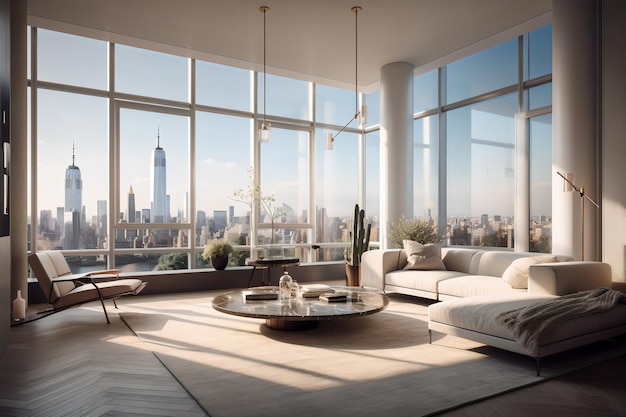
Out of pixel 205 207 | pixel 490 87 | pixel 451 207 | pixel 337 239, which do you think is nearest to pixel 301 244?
pixel 337 239

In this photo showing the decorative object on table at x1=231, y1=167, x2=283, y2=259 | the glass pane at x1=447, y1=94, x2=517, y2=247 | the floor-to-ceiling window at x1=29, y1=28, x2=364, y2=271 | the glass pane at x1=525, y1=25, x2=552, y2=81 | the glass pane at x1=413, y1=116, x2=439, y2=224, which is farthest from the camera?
the decorative object on table at x1=231, y1=167, x2=283, y2=259

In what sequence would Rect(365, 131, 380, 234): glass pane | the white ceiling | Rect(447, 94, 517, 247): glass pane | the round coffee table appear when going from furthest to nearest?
1. Rect(365, 131, 380, 234): glass pane
2. Rect(447, 94, 517, 247): glass pane
3. the white ceiling
4. the round coffee table

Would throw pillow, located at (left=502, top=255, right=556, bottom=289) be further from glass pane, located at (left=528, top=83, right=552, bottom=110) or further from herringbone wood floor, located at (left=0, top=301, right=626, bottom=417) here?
glass pane, located at (left=528, top=83, right=552, bottom=110)

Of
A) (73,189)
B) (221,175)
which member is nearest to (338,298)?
(221,175)

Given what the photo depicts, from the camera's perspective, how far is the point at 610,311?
3441mm

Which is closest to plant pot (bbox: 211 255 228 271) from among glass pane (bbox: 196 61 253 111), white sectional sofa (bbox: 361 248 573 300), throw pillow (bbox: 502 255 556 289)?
white sectional sofa (bbox: 361 248 573 300)

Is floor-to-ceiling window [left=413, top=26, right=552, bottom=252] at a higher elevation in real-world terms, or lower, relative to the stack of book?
higher

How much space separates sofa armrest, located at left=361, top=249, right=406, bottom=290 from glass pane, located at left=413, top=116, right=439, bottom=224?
1.89 m

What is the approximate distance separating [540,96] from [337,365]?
491cm

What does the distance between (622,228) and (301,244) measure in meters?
5.16

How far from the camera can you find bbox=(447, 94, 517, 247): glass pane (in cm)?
658

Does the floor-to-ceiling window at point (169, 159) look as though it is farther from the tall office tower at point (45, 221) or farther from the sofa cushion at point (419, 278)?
the sofa cushion at point (419, 278)

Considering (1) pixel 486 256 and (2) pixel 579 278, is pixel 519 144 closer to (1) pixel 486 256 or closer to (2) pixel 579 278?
(1) pixel 486 256

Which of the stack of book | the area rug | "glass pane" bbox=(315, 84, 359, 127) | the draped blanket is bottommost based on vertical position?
the area rug
